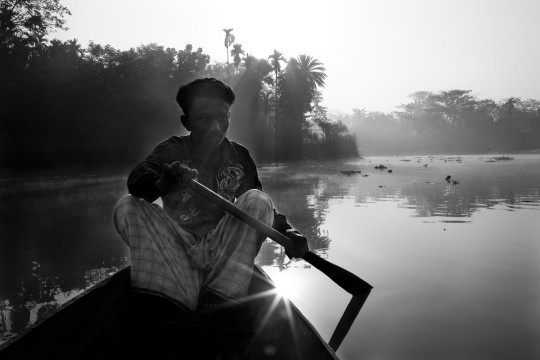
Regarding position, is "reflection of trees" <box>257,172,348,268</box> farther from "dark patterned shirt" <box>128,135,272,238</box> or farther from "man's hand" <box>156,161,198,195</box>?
"man's hand" <box>156,161,198,195</box>

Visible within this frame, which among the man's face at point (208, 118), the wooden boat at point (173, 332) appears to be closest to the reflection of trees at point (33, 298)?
the wooden boat at point (173, 332)

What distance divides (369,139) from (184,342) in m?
55.2

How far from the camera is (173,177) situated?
1.72 metres

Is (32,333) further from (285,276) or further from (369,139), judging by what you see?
(369,139)

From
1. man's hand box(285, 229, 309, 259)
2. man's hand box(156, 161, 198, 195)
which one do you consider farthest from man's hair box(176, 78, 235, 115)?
man's hand box(285, 229, 309, 259)

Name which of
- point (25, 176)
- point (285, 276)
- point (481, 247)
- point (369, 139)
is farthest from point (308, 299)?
point (369, 139)

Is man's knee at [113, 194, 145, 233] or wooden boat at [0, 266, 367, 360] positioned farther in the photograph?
man's knee at [113, 194, 145, 233]

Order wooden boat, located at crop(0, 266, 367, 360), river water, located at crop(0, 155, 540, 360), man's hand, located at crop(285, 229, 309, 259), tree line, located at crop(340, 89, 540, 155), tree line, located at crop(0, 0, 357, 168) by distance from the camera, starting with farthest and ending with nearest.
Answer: tree line, located at crop(340, 89, 540, 155), tree line, located at crop(0, 0, 357, 168), river water, located at crop(0, 155, 540, 360), man's hand, located at crop(285, 229, 309, 259), wooden boat, located at crop(0, 266, 367, 360)

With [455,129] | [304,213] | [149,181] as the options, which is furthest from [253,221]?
[455,129]

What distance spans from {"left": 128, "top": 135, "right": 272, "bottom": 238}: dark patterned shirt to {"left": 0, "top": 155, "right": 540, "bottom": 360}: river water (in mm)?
1017

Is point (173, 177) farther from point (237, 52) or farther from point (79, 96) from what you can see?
point (237, 52)

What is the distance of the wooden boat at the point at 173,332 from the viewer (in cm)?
164

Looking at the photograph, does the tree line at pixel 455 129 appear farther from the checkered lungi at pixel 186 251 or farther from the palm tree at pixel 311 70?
the checkered lungi at pixel 186 251

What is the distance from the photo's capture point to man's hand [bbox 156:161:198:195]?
1.72 m
